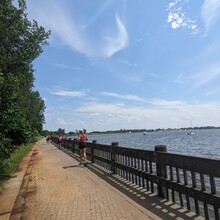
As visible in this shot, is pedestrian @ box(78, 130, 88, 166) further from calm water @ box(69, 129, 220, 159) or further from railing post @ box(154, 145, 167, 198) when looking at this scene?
railing post @ box(154, 145, 167, 198)

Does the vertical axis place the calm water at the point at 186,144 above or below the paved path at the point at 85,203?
above

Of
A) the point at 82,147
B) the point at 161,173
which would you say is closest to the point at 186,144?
the point at 82,147

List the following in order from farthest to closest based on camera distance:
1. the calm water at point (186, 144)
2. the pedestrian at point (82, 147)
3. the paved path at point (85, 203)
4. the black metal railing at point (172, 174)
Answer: the calm water at point (186, 144)
the pedestrian at point (82, 147)
the paved path at point (85, 203)
the black metal railing at point (172, 174)

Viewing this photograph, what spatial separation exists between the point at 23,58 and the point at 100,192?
12.4 meters

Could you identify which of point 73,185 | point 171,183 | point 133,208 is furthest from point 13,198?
point 171,183

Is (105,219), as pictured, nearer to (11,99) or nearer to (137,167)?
(137,167)

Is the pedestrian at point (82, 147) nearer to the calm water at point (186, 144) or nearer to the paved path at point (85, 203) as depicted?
the paved path at point (85, 203)

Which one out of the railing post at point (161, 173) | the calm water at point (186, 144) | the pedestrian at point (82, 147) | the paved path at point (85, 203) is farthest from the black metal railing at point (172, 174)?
the pedestrian at point (82, 147)

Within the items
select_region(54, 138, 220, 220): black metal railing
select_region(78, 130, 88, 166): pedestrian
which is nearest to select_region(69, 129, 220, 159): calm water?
select_region(54, 138, 220, 220): black metal railing

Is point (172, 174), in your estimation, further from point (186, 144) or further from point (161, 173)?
point (186, 144)

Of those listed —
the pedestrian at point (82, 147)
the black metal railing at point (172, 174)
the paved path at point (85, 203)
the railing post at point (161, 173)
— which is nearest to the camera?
the black metal railing at point (172, 174)

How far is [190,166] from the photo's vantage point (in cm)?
575

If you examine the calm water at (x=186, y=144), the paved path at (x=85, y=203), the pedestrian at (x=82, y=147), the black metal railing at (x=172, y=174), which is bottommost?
the paved path at (x=85, y=203)

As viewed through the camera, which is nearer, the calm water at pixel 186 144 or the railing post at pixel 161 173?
the railing post at pixel 161 173
